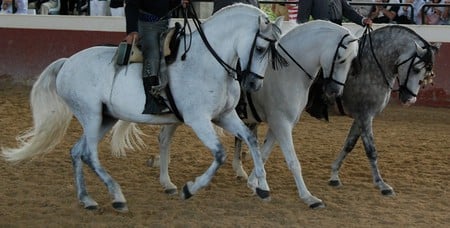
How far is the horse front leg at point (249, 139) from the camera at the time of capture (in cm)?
633

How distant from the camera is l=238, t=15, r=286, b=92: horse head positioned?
20.2 feet

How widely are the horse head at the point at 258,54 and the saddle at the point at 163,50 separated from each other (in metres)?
0.60

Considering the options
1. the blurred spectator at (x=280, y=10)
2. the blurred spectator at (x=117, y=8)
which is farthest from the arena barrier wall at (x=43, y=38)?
the blurred spectator at (x=280, y=10)

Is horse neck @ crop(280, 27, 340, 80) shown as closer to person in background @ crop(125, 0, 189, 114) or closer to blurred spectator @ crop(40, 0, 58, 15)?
person in background @ crop(125, 0, 189, 114)

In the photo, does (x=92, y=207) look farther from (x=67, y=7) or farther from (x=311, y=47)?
(x=67, y=7)

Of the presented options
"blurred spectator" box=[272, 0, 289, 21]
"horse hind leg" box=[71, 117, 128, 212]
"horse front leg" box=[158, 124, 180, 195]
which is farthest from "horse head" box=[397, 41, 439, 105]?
"blurred spectator" box=[272, 0, 289, 21]

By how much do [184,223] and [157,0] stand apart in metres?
1.84

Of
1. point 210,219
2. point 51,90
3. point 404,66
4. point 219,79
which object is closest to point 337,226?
point 210,219

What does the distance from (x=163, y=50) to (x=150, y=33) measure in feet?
0.73

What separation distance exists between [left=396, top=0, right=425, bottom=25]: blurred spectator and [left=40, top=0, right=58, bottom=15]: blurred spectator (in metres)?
6.55

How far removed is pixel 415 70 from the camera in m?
Answer: 7.30

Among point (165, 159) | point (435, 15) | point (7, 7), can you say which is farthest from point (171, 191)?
point (7, 7)

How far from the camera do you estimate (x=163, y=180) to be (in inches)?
293

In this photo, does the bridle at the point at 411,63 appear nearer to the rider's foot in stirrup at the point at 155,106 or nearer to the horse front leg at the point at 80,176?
the rider's foot in stirrup at the point at 155,106
